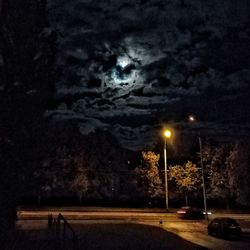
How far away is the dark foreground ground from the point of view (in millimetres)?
16125

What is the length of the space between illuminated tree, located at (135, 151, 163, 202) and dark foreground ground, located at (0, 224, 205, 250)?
96.2 ft

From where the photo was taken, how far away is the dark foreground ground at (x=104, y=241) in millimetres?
16125

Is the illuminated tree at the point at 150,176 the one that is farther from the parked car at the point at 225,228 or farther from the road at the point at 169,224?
the parked car at the point at 225,228

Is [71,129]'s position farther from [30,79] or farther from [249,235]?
[30,79]

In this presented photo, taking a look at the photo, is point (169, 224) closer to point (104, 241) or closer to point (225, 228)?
point (225, 228)

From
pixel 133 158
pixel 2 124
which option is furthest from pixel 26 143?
pixel 133 158

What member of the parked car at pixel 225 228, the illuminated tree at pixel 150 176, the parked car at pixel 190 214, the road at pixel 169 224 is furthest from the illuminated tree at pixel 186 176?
the parked car at pixel 225 228

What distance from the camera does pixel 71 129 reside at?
246 feet

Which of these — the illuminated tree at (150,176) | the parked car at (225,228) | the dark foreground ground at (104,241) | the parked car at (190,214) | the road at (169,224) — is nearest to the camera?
the dark foreground ground at (104,241)

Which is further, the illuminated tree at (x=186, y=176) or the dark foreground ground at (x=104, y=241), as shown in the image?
the illuminated tree at (x=186, y=176)

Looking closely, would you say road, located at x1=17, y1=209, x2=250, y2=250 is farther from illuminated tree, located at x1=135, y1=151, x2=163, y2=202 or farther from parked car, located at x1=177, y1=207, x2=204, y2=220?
illuminated tree, located at x1=135, y1=151, x2=163, y2=202

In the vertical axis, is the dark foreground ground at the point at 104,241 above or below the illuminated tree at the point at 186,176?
below

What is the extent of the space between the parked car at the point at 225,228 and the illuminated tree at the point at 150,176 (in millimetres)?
28751

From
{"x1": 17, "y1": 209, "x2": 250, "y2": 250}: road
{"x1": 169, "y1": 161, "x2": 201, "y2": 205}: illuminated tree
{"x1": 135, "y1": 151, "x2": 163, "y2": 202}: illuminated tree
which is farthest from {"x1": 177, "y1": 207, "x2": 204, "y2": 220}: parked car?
{"x1": 135, "y1": 151, "x2": 163, "y2": 202}: illuminated tree
